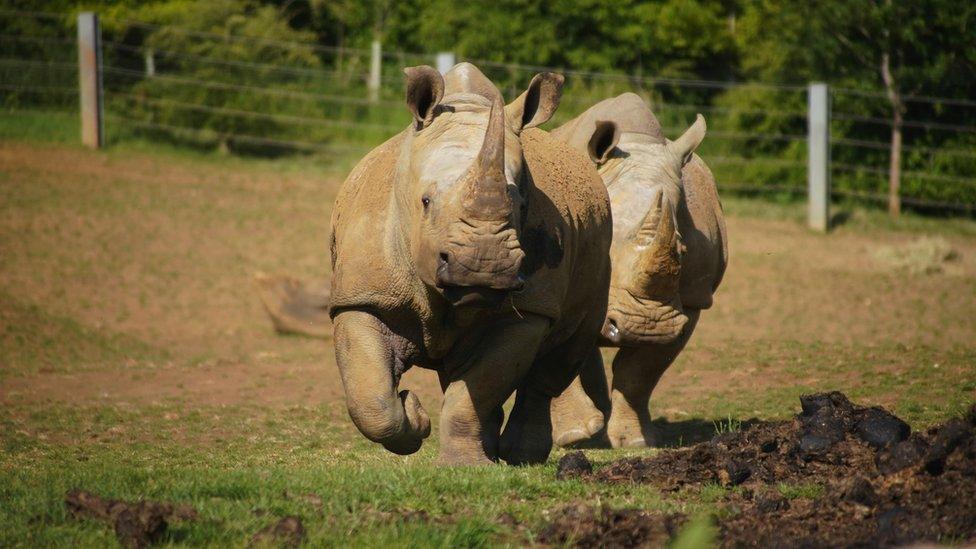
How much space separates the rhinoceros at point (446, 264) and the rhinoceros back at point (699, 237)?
1702 millimetres

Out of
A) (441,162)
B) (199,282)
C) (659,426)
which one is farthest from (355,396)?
(199,282)

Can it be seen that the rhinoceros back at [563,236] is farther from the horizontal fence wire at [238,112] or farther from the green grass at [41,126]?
the green grass at [41,126]

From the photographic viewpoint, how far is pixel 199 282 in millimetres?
14305

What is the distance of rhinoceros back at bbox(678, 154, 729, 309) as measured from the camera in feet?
28.5

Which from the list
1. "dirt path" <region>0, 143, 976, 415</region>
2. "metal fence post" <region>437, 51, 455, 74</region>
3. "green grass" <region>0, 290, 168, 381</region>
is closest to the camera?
"dirt path" <region>0, 143, 976, 415</region>

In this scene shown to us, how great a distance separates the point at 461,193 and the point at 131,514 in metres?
1.85

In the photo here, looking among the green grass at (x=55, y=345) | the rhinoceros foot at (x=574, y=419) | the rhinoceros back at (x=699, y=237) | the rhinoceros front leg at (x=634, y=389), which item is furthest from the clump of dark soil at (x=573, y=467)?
the green grass at (x=55, y=345)

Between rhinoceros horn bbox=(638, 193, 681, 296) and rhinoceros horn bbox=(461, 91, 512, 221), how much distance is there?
2117mm

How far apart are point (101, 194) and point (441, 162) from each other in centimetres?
1132

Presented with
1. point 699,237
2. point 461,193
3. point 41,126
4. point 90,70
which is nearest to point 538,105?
point 461,193

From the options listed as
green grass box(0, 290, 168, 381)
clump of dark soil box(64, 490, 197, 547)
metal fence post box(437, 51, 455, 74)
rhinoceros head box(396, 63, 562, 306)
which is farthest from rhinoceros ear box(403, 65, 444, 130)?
metal fence post box(437, 51, 455, 74)

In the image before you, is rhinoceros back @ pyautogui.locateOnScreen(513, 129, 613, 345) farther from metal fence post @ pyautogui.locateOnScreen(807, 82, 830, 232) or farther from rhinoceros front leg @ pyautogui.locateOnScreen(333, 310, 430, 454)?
metal fence post @ pyautogui.locateOnScreen(807, 82, 830, 232)

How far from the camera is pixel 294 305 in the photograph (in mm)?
13195

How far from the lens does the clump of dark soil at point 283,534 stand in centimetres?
469
